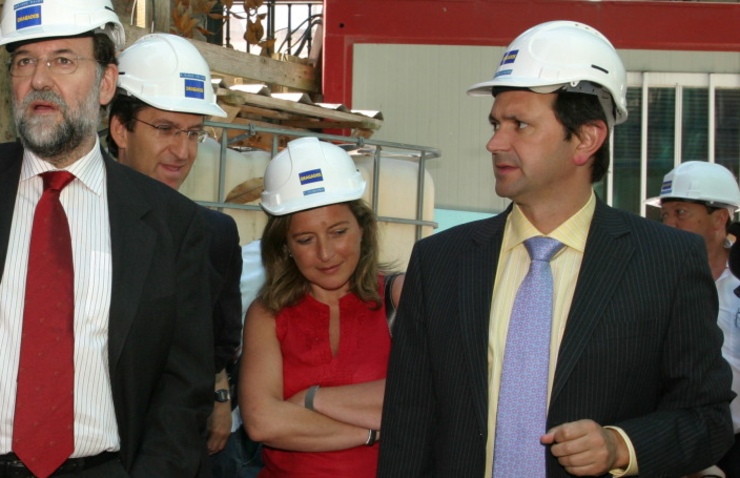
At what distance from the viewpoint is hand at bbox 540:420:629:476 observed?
8.31ft

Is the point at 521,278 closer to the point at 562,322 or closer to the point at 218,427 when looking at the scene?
the point at 562,322

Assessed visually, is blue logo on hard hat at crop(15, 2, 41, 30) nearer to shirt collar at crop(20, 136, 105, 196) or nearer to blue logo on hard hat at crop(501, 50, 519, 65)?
shirt collar at crop(20, 136, 105, 196)

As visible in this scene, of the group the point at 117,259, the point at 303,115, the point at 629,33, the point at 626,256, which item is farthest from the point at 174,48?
the point at 629,33

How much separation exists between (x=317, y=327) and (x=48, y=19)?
54.4 inches

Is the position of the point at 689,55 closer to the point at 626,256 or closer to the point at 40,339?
the point at 626,256

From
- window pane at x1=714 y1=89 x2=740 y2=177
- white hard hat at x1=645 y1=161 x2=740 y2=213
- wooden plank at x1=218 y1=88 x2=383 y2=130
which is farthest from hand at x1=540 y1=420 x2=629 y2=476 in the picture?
window pane at x1=714 y1=89 x2=740 y2=177

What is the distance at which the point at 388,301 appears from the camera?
3758 mm

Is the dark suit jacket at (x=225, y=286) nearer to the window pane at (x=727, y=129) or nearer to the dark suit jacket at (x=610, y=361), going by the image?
the dark suit jacket at (x=610, y=361)

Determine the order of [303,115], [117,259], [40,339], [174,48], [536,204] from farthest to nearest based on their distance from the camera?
[303,115]
[174,48]
[536,204]
[117,259]
[40,339]

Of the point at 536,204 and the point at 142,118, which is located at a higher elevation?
the point at 142,118

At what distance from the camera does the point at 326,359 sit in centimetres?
362

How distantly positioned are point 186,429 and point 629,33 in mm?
8096

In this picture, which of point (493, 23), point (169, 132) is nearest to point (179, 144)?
point (169, 132)

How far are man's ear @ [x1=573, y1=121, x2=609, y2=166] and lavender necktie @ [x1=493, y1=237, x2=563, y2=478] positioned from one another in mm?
394
